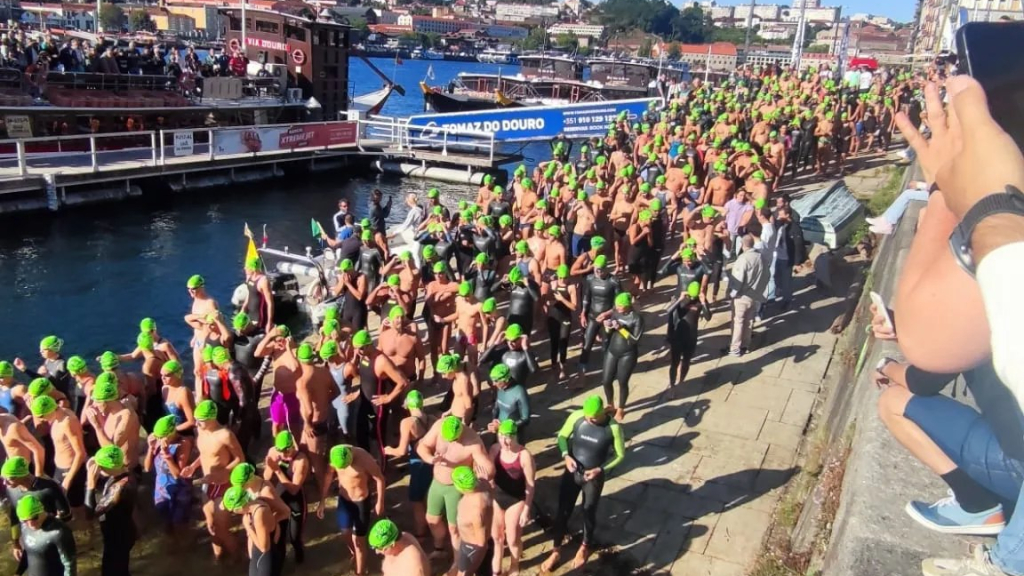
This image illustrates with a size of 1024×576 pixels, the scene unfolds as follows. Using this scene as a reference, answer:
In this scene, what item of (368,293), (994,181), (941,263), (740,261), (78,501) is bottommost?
(78,501)

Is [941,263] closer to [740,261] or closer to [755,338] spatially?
[740,261]

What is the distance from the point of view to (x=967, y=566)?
95.3 inches

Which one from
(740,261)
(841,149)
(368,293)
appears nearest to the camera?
(740,261)

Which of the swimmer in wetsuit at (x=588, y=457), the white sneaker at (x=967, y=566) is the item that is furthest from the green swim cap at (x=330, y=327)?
the white sneaker at (x=967, y=566)

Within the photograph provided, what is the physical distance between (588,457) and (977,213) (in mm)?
4306

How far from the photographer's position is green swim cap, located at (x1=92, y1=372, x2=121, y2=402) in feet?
20.1

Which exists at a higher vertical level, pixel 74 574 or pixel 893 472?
pixel 893 472

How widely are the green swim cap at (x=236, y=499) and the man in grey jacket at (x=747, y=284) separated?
6331 millimetres

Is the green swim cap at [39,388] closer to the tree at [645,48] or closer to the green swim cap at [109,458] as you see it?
the green swim cap at [109,458]

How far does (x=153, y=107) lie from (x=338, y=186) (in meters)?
6.23

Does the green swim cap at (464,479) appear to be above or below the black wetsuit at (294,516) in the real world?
above

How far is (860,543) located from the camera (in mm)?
3297

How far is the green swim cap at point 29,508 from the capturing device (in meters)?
4.92

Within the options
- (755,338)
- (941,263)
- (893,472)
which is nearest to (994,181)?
(941,263)
